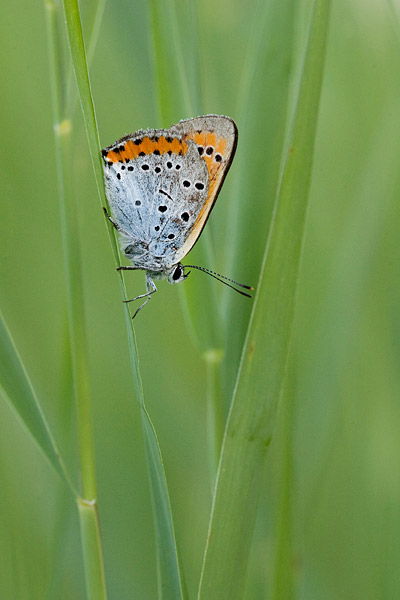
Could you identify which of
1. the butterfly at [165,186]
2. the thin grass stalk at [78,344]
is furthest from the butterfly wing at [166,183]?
the thin grass stalk at [78,344]

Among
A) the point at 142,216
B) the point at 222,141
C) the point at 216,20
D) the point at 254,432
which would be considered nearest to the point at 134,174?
the point at 142,216

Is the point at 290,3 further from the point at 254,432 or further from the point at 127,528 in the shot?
the point at 127,528

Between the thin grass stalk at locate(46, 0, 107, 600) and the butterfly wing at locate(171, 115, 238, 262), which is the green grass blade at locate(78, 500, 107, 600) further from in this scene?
the butterfly wing at locate(171, 115, 238, 262)

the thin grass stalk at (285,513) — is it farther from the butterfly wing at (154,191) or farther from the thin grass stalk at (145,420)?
the butterfly wing at (154,191)

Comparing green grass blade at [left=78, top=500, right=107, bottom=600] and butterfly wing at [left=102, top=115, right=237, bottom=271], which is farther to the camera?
butterfly wing at [left=102, top=115, right=237, bottom=271]

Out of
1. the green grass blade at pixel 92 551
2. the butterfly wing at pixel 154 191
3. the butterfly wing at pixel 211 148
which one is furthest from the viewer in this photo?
the butterfly wing at pixel 154 191

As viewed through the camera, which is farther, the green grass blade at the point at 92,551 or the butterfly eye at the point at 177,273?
the butterfly eye at the point at 177,273

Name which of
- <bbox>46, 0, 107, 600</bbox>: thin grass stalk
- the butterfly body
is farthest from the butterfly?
<bbox>46, 0, 107, 600</bbox>: thin grass stalk

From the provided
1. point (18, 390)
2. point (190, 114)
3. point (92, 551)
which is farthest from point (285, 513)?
point (190, 114)
